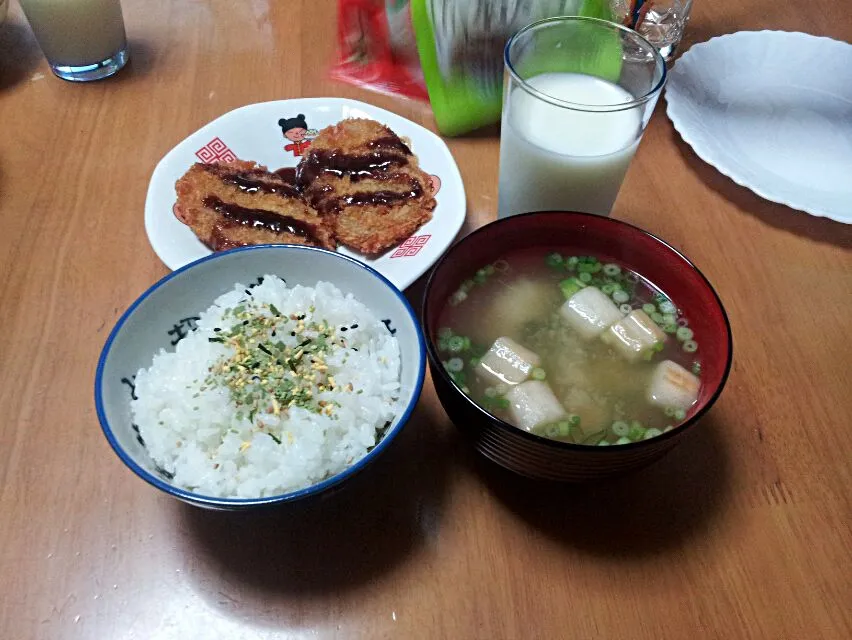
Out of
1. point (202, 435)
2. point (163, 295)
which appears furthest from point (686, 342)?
point (163, 295)

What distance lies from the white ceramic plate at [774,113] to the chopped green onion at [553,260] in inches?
28.8

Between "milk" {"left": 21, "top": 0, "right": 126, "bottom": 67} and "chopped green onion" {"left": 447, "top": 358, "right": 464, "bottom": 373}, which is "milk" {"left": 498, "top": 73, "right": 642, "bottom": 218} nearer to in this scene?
"chopped green onion" {"left": 447, "top": 358, "right": 464, "bottom": 373}

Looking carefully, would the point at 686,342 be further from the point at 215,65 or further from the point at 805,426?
the point at 215,65

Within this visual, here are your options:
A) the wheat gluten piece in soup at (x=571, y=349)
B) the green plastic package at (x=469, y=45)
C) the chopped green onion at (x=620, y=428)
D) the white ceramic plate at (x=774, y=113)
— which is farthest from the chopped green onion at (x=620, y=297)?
the green plastic package at (x=469, y=45)

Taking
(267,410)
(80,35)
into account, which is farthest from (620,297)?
(80,35)

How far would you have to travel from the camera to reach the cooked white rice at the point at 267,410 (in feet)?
3.39

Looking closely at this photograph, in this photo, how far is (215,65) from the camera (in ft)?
7.08

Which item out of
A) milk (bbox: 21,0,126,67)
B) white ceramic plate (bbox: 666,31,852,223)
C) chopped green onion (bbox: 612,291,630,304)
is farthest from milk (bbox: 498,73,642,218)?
milk (bbox: 21,0,126,67)

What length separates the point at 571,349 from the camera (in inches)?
47.4

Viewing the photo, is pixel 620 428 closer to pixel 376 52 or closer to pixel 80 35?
pixel 376 52

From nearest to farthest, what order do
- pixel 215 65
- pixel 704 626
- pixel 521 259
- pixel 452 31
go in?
pixel 704 626
pixel 521 259
pixel 452 31
pixel 215 65

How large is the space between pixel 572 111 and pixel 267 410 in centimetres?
89

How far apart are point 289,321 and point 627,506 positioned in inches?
28.6

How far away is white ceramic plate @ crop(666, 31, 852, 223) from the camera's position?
5.70 ft
